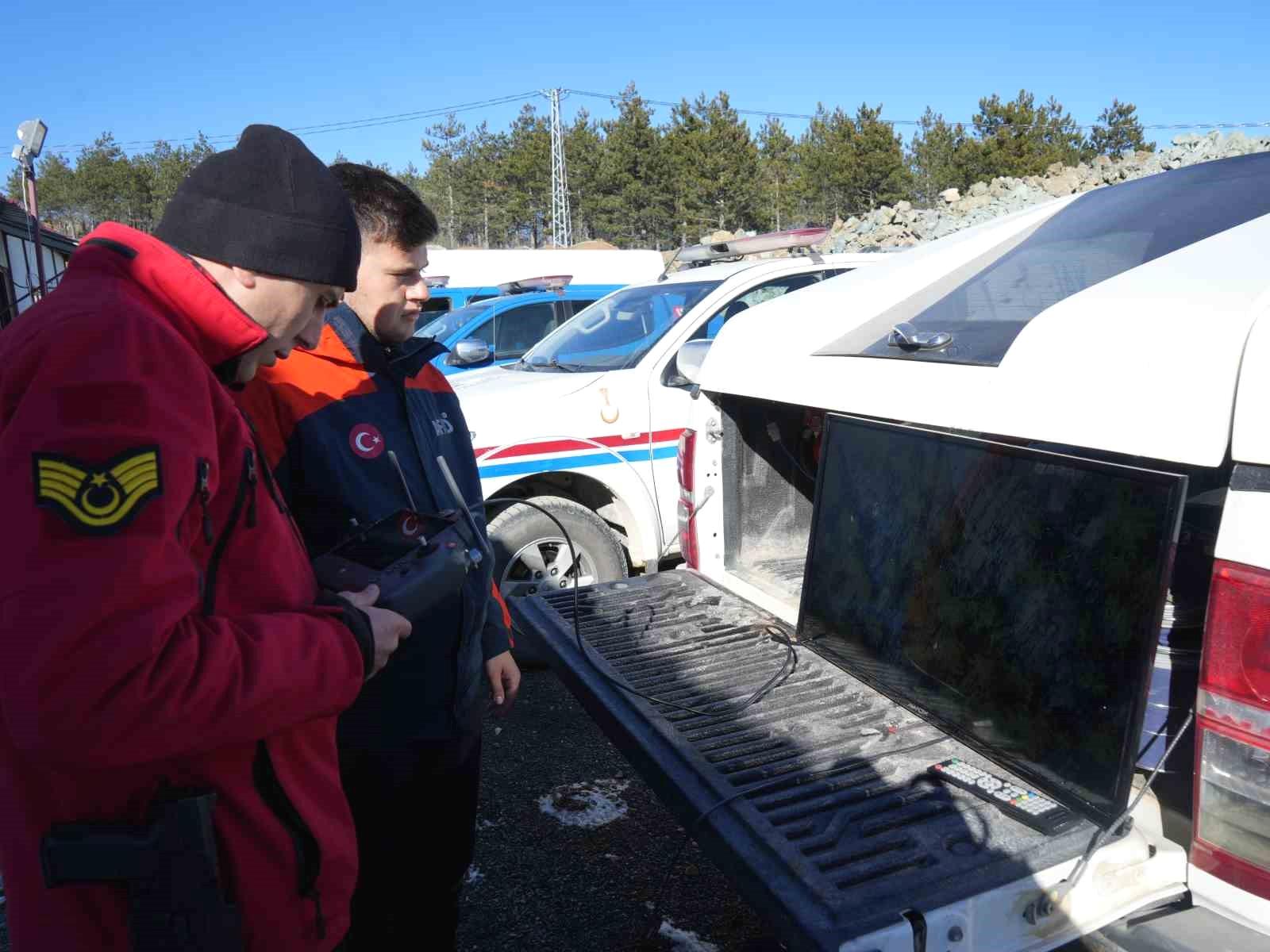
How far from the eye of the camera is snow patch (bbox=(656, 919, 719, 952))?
2686 mm

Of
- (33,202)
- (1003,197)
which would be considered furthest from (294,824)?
(1003,197)

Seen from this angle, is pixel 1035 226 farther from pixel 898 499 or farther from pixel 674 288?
pixel 674 288

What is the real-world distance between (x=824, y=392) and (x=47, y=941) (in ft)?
6.28

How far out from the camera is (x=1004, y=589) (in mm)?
1953

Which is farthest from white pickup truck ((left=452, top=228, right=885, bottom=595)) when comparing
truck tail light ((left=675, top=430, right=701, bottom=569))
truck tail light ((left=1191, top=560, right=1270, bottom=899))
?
truck tail light ((left=1191, top=560, right=1270, bottom=899))

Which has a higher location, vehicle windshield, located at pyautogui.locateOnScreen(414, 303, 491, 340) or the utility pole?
the utility pole

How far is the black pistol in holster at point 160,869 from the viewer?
116 cm

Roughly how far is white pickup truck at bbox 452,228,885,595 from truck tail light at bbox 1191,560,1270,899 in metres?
3.03

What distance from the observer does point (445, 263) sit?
54.1ft

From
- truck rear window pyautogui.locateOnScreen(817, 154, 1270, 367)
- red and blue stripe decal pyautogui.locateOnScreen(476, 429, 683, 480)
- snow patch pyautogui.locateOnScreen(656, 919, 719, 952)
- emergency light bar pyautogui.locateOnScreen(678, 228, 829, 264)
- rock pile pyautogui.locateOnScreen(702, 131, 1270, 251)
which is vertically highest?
rock pile pyautogui.locateOnScreen(702, 131, 1270, 251)

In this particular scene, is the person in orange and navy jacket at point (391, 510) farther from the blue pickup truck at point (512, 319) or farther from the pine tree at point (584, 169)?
the pine tree at point (584, 169)

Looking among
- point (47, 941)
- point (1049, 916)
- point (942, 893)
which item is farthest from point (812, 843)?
point (47, 941)

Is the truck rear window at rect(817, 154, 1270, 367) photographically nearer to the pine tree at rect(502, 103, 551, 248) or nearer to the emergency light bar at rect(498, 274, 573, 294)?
the emergency light bar at rect(498, 274, 573, 294)

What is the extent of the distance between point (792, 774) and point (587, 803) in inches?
69.2
